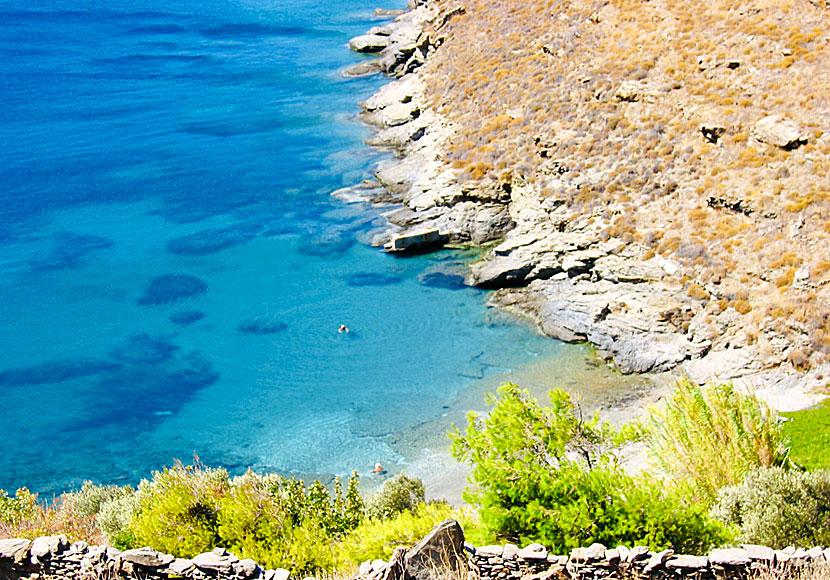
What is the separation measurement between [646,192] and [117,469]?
29.9 m

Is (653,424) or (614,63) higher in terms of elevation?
(614,63)

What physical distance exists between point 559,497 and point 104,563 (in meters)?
9.40

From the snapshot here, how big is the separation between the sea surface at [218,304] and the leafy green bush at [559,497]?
47.7ft

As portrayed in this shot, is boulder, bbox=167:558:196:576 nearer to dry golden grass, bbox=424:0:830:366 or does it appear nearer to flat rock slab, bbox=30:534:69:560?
flat rock slab, bbox=30:534:69:560

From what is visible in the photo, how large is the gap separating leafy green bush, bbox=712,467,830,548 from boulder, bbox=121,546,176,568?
38.7 ft

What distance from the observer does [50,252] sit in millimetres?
54156

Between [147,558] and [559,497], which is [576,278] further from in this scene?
[147,558]

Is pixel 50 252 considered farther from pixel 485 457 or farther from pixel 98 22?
pixel 98 22

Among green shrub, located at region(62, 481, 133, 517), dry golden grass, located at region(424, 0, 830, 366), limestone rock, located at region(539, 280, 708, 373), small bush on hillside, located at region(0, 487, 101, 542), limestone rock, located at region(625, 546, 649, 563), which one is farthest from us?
dry golden grass, located at region(424, 0, 830, 366)

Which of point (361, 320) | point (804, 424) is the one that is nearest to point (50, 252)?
point (361, 320)

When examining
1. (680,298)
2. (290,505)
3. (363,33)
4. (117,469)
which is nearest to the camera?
(290,505)

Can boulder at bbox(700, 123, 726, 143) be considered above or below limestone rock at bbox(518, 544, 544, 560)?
above

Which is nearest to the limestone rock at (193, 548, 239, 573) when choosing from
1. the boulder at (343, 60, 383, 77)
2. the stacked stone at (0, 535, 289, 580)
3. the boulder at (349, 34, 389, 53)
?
the stacked stone at (0, 535, 289, 580)

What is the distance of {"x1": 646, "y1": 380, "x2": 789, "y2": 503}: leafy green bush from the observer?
19.4 meters
